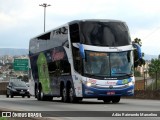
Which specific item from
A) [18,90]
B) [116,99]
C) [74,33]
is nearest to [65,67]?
[74,33]

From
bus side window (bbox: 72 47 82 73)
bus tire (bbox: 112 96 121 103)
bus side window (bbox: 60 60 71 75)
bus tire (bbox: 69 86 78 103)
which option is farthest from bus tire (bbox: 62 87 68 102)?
bus tire (bbox: 112 96 121 103)

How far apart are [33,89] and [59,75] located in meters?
6.95

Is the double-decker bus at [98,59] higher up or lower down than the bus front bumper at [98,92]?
higher up

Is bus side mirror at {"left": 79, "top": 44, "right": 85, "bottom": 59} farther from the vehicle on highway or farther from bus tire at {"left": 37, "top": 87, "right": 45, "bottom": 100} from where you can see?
the vehicle on highway

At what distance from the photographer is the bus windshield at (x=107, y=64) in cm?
2469

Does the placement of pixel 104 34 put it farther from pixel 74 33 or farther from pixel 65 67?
pixel 65 67

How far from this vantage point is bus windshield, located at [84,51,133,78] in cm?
2469

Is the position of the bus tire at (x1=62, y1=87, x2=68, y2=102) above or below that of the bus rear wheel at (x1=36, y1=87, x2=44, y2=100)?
above

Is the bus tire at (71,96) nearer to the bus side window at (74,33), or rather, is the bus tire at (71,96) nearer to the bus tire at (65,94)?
the bus tire at (65,94)

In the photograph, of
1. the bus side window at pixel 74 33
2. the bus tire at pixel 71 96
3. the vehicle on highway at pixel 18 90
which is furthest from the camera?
the vehicle on highway at pixel 18 90

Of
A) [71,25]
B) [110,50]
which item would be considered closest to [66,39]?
[71,25]

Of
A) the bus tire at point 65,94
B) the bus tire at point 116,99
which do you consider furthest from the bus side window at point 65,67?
the bus tire at point 116,99

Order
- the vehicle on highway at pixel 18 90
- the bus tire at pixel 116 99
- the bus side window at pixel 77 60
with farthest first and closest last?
the vehicle on highway at pixel 18 90
the bus tire at pixel 116 99
the bus side window at pixel 77 60

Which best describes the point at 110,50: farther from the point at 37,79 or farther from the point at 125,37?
the point at 37,79
